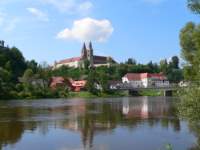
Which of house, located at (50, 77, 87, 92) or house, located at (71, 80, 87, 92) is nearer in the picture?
house, located at (50, 77, 87, 92)

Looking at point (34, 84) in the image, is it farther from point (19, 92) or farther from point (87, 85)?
point (87, 85)

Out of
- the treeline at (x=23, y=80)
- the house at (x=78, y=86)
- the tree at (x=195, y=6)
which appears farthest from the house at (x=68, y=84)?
the tree at (x=195, y=6)

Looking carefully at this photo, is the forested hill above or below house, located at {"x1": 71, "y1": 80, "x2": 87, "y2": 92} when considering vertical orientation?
above

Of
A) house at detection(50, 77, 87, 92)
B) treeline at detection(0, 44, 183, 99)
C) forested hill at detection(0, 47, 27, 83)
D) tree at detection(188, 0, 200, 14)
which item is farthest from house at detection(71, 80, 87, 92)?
tree at detection(188, 0, 200, 14)

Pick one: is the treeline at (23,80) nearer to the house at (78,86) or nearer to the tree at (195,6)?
the house at (78,86)

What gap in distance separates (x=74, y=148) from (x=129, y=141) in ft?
17.4

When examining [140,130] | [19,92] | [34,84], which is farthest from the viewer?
[34,84]

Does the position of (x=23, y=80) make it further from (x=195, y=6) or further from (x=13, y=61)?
(x=195, y=6)

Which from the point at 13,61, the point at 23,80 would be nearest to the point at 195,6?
the point at 23,80

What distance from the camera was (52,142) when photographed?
33.9 metres

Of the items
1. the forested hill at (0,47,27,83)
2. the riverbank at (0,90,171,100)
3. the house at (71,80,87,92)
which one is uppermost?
the forested hill at (0,47,27,83)

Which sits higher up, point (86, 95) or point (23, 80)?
point (23, 80)

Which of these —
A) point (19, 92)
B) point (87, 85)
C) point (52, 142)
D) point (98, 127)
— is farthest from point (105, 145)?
point (87, 85)

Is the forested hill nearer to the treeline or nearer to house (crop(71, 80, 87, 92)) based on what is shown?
the treeline
